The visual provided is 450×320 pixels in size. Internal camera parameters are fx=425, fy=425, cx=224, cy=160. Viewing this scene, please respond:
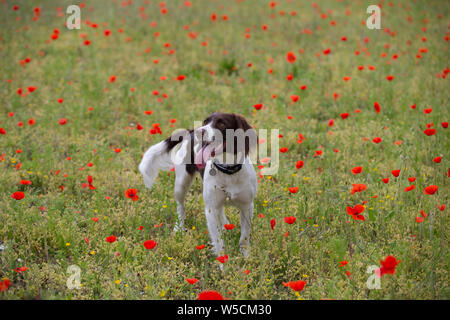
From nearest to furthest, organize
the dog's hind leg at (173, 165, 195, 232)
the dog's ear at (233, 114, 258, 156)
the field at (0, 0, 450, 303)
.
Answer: the field at (0, 0, 450, 303), the dog's ear at (233, 114, 258, 156), the dog's hind leg at (173, 165, 195, 232)

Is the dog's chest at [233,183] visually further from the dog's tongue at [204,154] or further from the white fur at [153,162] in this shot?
the white fur at [153,162]

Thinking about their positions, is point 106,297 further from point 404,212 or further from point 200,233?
point 404,212

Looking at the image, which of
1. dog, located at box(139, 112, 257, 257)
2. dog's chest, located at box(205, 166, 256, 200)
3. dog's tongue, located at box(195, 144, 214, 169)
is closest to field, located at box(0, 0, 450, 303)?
dog, located at box(139, 112, 257, 257)

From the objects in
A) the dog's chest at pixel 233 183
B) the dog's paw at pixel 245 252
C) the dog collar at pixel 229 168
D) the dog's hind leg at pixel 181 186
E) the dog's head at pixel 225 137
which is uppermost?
the dog's head at pixel 225 137

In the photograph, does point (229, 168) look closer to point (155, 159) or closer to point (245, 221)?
point (245, 221)

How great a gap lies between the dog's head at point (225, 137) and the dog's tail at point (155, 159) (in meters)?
0.71

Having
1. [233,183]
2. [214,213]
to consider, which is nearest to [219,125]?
[233,183]

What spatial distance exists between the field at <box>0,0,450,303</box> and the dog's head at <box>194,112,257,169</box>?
45 centimetres

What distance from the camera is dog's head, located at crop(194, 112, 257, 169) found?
312cm

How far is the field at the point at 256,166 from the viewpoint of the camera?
292cm

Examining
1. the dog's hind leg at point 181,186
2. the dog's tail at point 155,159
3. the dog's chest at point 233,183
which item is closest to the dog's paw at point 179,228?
the dog's hind leg at point 181,186

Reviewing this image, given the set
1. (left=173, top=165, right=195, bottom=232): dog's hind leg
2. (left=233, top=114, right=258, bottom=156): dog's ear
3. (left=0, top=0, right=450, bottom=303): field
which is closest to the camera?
(left=0, top=0, right=450, bottom=303): field

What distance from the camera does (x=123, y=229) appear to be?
141 inches

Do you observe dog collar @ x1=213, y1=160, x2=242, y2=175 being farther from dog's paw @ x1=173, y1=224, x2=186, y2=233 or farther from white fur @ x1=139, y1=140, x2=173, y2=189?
white fur @ x1=139, y1=140, x2=173, y2=189
